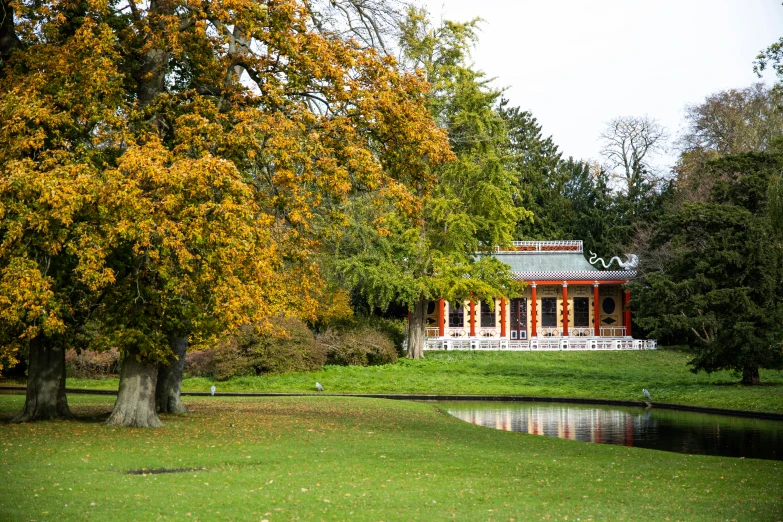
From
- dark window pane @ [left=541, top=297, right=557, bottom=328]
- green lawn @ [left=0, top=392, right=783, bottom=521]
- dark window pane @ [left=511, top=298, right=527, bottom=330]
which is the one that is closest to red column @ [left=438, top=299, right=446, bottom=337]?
dark window pane @ [left=511, top=298, right=527, bottom=330]

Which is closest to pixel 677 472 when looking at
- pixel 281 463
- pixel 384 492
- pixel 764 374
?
pixel 384 492

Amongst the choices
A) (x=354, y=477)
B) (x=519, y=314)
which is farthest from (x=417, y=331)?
(x=354, y=477)

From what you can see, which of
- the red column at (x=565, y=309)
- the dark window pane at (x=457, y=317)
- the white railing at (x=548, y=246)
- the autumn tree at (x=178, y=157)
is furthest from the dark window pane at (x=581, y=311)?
the autumn tree at (x=178, y=157)

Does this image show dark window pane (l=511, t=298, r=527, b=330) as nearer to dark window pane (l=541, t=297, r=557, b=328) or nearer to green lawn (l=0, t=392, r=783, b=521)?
dark window pane (l=541, t=297, r=557, b=328)

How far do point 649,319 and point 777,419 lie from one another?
8491 millimetres

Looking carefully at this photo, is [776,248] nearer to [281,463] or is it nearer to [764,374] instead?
[764,374]

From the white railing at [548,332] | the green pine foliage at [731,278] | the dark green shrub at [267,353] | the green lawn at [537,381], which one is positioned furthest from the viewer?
the white railing at [548,332]

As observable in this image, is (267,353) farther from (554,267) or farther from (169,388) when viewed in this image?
(554,267)

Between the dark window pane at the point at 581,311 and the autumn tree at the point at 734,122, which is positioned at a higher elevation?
the autumn tree at the point at 734,122

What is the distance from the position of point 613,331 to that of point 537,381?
16131mm

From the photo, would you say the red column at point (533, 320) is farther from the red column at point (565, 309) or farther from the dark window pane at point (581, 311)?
the dark window pane at point (581, 311)

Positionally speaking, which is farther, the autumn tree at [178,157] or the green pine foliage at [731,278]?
the green pine foliage at [731,278]

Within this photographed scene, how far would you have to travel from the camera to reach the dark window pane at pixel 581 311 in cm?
4650

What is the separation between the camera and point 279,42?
14734 millimetres
